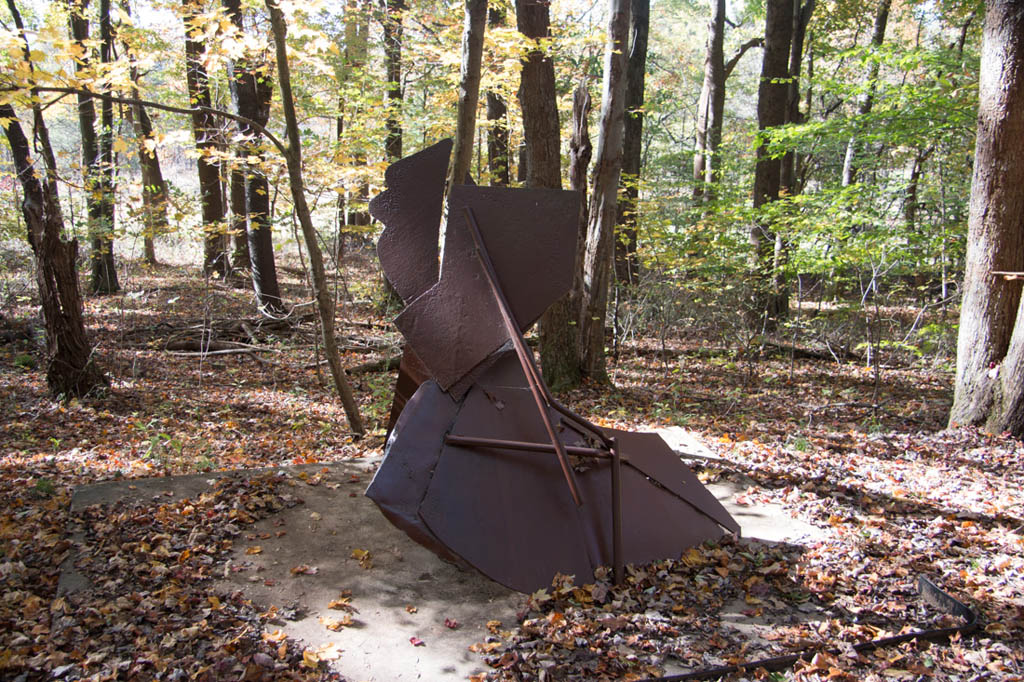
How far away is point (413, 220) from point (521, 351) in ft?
4.49

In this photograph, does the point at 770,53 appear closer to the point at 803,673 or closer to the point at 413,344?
the point at 413,344

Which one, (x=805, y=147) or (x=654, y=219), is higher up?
(x=805, y=147)

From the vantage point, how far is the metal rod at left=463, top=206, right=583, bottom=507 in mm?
3930

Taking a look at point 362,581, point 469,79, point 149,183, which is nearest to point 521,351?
point 362,581

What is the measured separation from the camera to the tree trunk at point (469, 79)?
20.9 ft

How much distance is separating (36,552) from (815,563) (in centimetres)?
480

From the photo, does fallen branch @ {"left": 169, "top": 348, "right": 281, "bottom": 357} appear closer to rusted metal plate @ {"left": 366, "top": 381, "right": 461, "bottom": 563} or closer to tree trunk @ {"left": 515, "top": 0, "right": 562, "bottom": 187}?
tree trunk @ {"left": 515, "top": 0, "right": 562, "bottom": 187}

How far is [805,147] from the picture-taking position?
13359mm

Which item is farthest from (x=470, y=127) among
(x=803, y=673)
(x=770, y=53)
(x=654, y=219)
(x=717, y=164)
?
(x=717, y=164)

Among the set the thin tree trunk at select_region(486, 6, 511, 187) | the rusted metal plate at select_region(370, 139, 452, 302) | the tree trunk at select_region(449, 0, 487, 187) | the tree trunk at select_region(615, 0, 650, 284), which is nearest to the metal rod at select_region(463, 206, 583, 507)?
the rusted metal plate at select_region(370, 139, 452, 302)

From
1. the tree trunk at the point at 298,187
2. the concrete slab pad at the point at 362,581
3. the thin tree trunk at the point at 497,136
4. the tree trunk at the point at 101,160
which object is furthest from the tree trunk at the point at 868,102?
the tree trunk at the point at 101,160

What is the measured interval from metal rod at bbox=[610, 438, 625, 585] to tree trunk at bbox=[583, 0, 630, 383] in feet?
16.1

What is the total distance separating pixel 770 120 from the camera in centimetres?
1308

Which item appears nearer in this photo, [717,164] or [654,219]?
[654,219]
